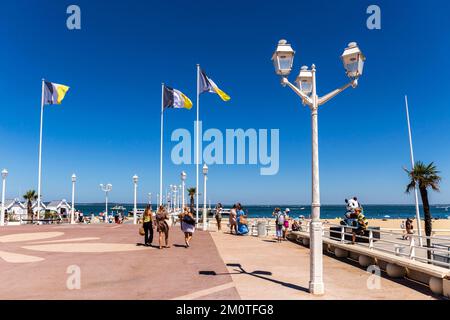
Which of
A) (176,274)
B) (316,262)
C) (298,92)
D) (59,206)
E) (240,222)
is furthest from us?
(59,206)

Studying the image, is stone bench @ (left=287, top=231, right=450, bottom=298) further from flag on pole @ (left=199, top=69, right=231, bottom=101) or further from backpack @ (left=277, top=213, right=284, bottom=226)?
flag on pole @ (left=199, top=69, right=231, bottom=101)

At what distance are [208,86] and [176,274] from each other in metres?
20.1

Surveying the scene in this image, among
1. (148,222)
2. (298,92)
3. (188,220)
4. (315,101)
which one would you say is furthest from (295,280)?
(148,222)

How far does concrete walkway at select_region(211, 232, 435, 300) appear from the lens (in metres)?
8.23

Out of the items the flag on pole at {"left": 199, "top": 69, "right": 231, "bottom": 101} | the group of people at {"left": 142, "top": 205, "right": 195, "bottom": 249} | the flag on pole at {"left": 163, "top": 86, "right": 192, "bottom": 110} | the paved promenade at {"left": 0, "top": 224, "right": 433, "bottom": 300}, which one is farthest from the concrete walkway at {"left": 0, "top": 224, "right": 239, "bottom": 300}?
the flag on pole at {"left": 163, "top": 86, "right": 192, "bottom": 110}

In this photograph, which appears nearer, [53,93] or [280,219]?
[280,219]

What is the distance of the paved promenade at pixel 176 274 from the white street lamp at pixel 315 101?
580 mm

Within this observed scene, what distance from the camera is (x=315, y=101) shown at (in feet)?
29.0

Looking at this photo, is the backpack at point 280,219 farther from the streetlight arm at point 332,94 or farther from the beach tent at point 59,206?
the beach tent at point 59,206

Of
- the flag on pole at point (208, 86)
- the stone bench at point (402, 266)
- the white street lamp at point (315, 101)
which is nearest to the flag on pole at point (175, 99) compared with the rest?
the flag on pole at point (208, 86)

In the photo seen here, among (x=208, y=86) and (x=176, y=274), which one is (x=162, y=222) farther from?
(x=208, y=86)

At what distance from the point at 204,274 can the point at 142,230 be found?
264 inches
